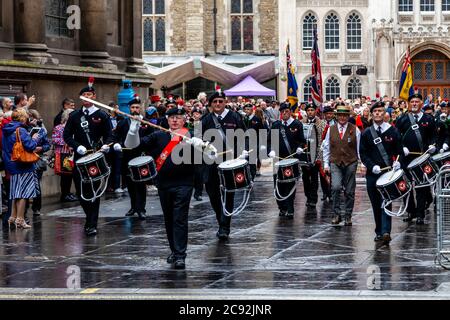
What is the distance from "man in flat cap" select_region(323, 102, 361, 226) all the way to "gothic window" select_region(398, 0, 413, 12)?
37.1 metres

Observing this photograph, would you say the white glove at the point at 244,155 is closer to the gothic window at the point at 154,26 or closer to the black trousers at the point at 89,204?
the black trousers at the point at 89,204

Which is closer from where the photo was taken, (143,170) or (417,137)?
(143,170)

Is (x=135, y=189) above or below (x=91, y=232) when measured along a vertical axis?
above

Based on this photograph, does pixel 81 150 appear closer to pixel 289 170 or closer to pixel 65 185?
pixel 289 170

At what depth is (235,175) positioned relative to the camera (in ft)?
51.7

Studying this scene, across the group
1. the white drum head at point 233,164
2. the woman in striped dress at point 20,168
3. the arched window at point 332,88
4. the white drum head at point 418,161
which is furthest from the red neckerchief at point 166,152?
the arched window at point 332,88

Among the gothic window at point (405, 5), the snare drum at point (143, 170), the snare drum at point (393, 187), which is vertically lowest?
the snare drum at point (393, 187)

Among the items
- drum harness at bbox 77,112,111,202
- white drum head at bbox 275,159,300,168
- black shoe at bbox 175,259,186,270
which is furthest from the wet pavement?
white drum head at bbox 275,159,300,168

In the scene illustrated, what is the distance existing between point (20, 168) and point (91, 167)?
1.63 metres

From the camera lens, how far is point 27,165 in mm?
17781

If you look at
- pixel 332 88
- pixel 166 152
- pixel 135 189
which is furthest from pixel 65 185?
pixel 332 88

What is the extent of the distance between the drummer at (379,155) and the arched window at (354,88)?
3788 cm

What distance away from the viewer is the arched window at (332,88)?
54.1 meters

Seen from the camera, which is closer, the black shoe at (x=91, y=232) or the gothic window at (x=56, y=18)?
the black shoe at (x=91, y=232)
